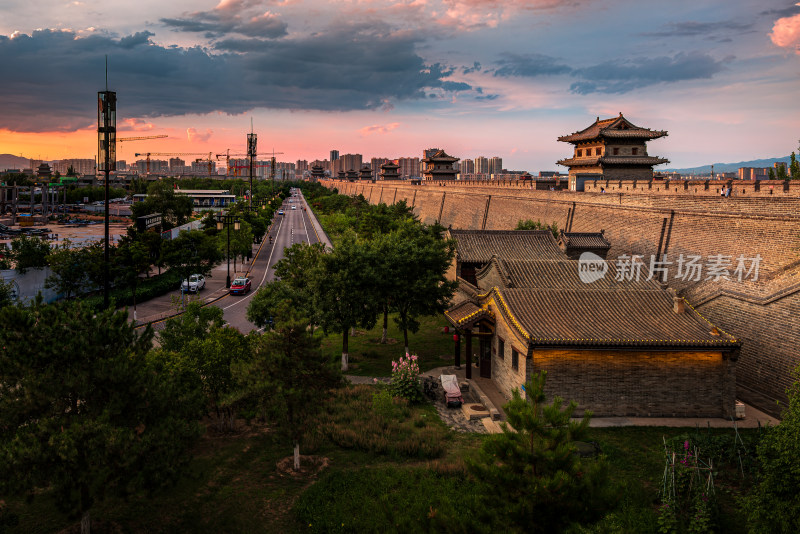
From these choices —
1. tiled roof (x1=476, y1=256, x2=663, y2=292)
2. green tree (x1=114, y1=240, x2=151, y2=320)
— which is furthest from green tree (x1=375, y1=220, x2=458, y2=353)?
green tree (x1=114, y1=240, x2=151, y2=320)

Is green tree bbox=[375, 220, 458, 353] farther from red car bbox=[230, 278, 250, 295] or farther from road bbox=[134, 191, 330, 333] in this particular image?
red car bbox=[230, 278, 250, 295]

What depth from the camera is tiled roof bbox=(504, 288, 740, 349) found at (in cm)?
1820

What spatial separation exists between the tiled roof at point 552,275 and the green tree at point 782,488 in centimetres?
1508

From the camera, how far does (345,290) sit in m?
23.5

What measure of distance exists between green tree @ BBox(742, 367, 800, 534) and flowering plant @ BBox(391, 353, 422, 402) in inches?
479

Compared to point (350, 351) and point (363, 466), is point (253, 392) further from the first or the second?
point (350, 351)

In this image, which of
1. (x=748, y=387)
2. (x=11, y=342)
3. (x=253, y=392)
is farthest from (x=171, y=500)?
(x=748, y=387)

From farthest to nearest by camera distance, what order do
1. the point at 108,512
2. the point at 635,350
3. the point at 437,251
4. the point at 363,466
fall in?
the point at 437,251 → the point at 635,350 → the point at 363,466 → the point at 108,512

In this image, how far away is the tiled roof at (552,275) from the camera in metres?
25.2

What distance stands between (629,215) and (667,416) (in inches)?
749

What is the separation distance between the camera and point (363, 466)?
15195mm

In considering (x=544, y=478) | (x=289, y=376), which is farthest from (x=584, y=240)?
(x=544, y=478)

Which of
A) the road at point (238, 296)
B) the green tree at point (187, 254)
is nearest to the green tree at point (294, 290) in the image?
the road at point (238, 296)

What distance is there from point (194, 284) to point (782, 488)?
3837 centimetres
